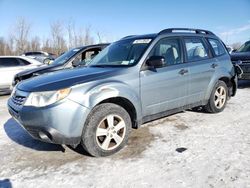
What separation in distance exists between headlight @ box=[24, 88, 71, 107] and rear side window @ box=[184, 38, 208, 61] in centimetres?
263

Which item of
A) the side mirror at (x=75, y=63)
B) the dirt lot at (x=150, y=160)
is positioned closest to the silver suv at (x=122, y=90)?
the dirt lot at (x=150, y=160)

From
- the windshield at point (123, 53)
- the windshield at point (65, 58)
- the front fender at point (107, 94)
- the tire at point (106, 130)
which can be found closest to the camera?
the front fender at point (107, 94)

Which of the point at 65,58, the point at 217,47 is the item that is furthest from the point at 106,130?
the point at 65,58

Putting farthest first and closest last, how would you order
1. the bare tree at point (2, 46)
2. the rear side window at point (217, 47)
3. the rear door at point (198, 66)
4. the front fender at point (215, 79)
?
the bare tree at point (2, 46) → the rear side window at point (217, 47) → the front fender at point (215, 79) → the rear door at point (198, 66)

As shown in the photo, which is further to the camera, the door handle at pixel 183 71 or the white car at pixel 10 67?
the white car at pixel 10 67

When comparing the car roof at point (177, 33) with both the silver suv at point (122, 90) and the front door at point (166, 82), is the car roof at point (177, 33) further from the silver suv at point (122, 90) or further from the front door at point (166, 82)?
the front door at point (166, 82)

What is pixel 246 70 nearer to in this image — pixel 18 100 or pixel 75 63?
pixel 75 63

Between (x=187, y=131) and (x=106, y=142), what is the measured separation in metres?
1.67

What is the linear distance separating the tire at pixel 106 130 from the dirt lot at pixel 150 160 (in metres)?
0.14

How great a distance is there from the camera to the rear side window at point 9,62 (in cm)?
1048

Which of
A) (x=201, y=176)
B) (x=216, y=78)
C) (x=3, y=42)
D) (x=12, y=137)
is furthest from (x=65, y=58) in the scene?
(x=3, y=42)

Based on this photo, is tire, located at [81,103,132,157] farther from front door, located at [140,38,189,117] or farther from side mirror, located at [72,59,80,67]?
side mirror, located at [72,59,80,67]

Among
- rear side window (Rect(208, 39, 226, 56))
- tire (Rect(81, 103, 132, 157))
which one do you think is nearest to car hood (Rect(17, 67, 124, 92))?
tire (Rect(81, 103, 132, 157))

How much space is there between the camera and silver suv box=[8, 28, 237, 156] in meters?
3.70
